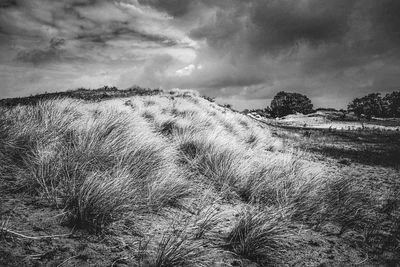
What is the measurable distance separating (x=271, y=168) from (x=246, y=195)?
929mm

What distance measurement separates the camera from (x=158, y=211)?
2.54m

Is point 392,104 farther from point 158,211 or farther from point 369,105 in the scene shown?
point 158,211

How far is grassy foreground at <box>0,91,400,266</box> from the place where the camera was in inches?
71.7

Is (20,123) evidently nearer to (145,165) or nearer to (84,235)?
(145,165)

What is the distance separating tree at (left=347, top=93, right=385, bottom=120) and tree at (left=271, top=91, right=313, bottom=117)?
28.5ft

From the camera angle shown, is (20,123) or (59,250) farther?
(20,123)

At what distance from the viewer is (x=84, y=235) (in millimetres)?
1902

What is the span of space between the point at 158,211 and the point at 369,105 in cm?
5739

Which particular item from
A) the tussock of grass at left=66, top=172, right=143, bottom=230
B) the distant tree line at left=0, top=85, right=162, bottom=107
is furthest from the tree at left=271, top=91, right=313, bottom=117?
the tussock of grass at left=66, top=172, right=143, bottom=230

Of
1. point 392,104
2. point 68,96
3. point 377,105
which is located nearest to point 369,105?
point 377,105

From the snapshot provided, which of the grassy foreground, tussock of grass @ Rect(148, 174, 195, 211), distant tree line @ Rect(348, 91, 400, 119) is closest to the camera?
the grassy foreground

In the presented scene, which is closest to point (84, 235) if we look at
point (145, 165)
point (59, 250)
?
point (59, 250)

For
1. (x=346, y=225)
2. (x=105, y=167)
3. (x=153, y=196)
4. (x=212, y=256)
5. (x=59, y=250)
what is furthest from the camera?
(x=105, y=167)

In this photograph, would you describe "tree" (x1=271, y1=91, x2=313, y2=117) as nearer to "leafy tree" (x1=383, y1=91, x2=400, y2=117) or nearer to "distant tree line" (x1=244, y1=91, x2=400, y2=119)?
"distant tree line" (x1=244, y1=91, x2=400, y2=119)
